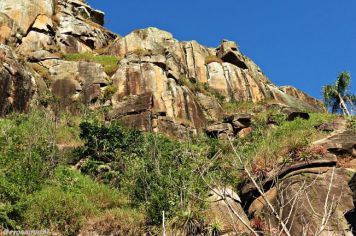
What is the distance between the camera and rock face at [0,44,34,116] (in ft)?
85.1

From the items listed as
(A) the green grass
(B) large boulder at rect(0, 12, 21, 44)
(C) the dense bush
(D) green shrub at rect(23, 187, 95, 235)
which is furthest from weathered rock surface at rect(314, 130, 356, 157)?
(B) large boulder at rect(0, 12, 21, 44)

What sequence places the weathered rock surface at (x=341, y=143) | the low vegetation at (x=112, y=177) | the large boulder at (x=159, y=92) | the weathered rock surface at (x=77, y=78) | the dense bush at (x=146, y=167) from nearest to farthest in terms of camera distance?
1. the low vegetation at (x=112, y=177)
2. the dense bush at (x=146, y=167)
3. the weathered rock surface at (x=341, y=143)
4. the large boulder at (x=159, y=92)
5. the weathered rock surface at (x=77, y=78)

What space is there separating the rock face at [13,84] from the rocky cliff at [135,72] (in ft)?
0.32

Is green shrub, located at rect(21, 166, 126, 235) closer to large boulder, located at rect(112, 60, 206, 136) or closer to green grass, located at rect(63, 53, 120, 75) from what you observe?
large boulder, located at rect(112, 60, 206, 136)

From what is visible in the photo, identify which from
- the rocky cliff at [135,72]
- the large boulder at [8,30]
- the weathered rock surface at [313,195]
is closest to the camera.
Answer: the weathered rock surface at [313,195]

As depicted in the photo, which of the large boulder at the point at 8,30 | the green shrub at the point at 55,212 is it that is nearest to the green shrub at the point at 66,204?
the green shrub at the point at 55,212

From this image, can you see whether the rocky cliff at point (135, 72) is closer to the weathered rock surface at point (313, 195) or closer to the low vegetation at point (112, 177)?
the low vegetation at point (112, 177)

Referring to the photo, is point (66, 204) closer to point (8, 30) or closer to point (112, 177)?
point (112, 177)

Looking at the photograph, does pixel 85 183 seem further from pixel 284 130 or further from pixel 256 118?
pixel 256 118

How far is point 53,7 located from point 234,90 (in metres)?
18.9

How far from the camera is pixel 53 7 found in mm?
42469

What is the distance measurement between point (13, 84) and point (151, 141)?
10.4 meters

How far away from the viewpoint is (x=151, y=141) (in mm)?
21547

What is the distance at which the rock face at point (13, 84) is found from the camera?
26.0 meters
